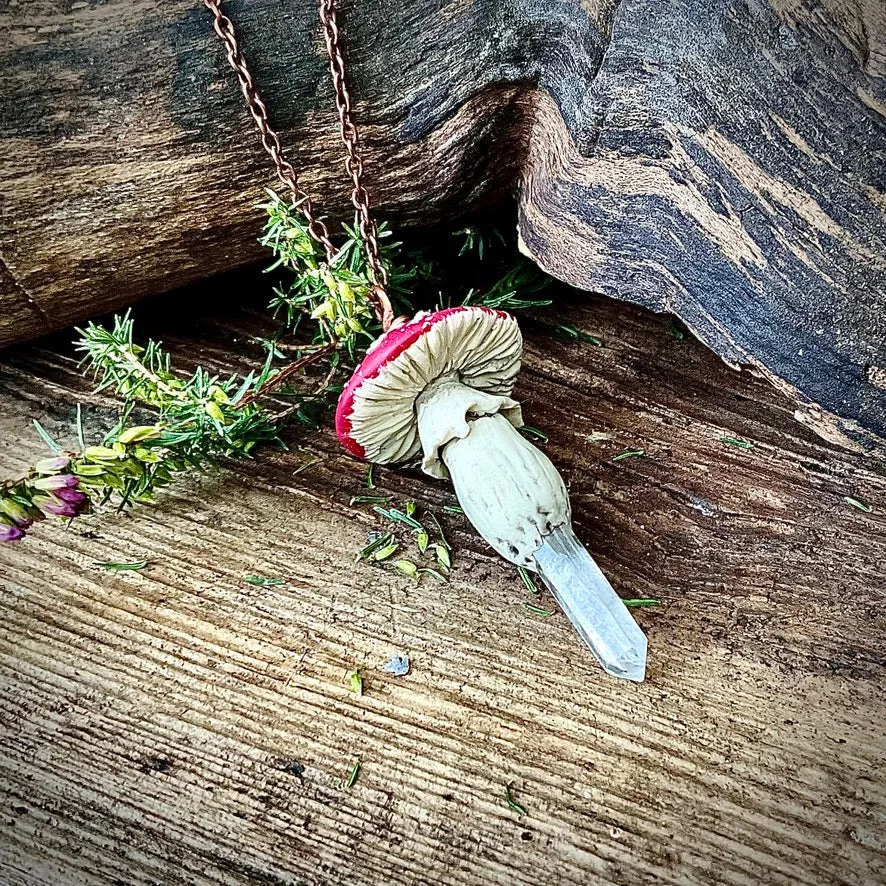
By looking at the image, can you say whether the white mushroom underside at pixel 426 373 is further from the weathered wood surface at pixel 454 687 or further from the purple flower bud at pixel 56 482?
the purple flower bud at pixel 56 482

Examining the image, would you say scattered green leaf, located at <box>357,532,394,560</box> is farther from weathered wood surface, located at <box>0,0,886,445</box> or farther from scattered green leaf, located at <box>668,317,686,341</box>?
scattered green leaf, located at <box>668,317,686,341</box>

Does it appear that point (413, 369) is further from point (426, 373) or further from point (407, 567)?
point (407, 567)

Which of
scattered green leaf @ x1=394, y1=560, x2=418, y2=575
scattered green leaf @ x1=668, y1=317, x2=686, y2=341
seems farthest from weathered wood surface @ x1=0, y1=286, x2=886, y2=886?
scattered green leaf @ x1=668, y1=317, x2=686, y2=341

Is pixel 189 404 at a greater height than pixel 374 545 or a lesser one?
greater

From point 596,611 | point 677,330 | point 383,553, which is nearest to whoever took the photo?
point 596,611

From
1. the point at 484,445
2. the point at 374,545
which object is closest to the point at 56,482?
the point at 374,545

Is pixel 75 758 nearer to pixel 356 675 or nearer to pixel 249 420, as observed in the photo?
pixel 356 675

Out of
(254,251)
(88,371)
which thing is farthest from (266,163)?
(88,371)

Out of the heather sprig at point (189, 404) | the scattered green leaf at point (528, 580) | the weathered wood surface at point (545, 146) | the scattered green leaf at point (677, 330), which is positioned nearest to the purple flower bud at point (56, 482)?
the heather sprig at point (189, 404)
